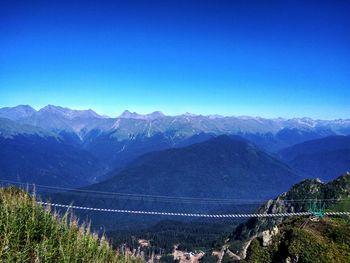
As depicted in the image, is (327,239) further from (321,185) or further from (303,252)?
(321,185)

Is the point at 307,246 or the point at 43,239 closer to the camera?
the point at 43,239

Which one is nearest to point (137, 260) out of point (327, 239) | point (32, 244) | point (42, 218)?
point (42, 218)

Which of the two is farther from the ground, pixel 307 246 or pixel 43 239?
pixel 43 239

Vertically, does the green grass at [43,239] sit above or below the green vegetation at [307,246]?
above

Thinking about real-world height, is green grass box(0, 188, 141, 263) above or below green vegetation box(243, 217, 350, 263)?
above

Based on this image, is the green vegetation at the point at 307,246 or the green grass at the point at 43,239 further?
the green vegetation at the point at 307,246

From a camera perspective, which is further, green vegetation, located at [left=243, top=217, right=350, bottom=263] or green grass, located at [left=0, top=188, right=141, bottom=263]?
green vegetation, located at [left=243, top=217, right=350, bottom=263]
